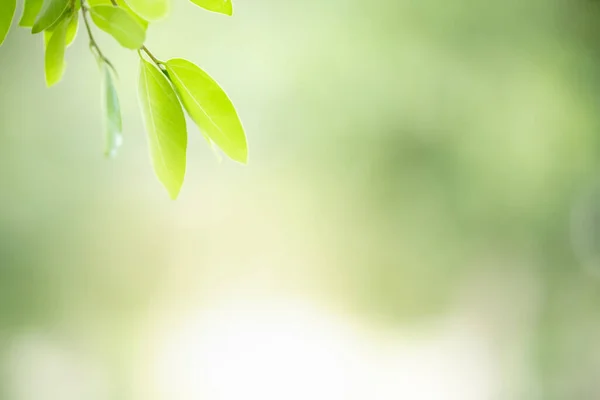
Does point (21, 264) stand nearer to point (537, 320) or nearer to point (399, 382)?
point (399, 382)

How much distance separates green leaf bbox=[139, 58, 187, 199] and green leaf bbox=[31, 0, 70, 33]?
5cm

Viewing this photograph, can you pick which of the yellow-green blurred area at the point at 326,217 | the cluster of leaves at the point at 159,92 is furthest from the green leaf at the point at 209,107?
the yellow-green blurred area at the point at 326,217

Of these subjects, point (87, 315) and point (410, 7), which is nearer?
point (87, 315)

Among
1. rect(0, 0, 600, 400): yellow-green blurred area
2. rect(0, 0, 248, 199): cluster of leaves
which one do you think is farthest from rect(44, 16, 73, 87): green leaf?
rect(0, 0, 600, 400): yellow-green blurred area

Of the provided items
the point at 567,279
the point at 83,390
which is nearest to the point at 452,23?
the point at 567,279

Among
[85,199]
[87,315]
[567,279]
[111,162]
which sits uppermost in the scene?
[567,279]

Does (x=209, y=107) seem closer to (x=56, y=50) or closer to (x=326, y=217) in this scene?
(x=56, y=50)

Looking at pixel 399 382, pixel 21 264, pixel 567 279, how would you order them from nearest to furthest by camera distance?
pixel 21 264 → pixel 399 382 → pixel 567 279

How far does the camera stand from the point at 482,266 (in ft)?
5.00

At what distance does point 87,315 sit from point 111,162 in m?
0.36

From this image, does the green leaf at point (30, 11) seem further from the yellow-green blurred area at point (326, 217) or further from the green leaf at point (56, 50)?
the yellow-green blurred area at point (326, 217)

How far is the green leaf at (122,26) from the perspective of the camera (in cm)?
31

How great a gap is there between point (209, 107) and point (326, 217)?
1.09 metres

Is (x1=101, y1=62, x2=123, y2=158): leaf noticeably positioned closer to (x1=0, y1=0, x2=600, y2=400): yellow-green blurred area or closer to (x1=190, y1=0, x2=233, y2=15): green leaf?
(x1=190, y1=0, x2=233, y2=15): green leaf
